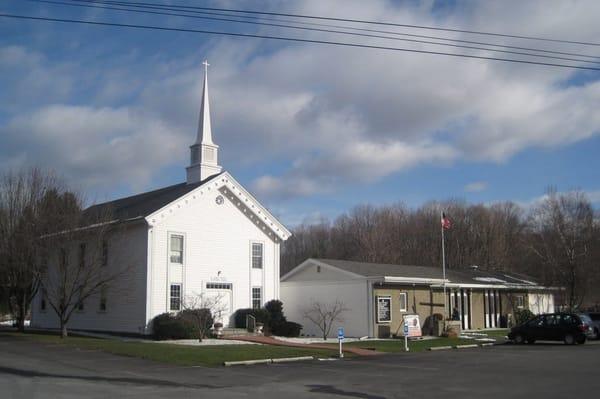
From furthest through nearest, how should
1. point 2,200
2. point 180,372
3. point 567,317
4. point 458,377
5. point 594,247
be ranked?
point 594,247, point 2,200, point 567,317, point 180,372, point 458,377

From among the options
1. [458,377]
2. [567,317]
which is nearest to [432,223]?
[567,317]

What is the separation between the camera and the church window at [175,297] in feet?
110

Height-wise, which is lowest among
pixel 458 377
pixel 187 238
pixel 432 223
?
pixel 458 377

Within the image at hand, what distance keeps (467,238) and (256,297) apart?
49631 mm

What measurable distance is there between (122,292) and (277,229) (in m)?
9.57

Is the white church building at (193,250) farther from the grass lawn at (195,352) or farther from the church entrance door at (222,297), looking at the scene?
the grass lawn at (195,352)

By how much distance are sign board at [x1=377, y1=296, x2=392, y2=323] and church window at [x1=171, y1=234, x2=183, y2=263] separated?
11242mm

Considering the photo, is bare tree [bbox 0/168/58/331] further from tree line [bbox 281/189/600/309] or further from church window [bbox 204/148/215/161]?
tree line [bbox 281/189/600/309]

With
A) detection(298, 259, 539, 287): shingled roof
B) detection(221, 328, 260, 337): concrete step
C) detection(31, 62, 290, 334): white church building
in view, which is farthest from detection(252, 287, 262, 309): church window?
detection(298, 259, 539, 287): shingled roof

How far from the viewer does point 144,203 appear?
36781mm

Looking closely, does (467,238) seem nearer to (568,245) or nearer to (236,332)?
(568,245)

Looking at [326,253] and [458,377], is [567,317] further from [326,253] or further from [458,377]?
[326,253]

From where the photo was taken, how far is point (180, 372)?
18.8 metres

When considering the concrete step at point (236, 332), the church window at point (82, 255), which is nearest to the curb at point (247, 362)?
the concrete step at point (236, 332)
